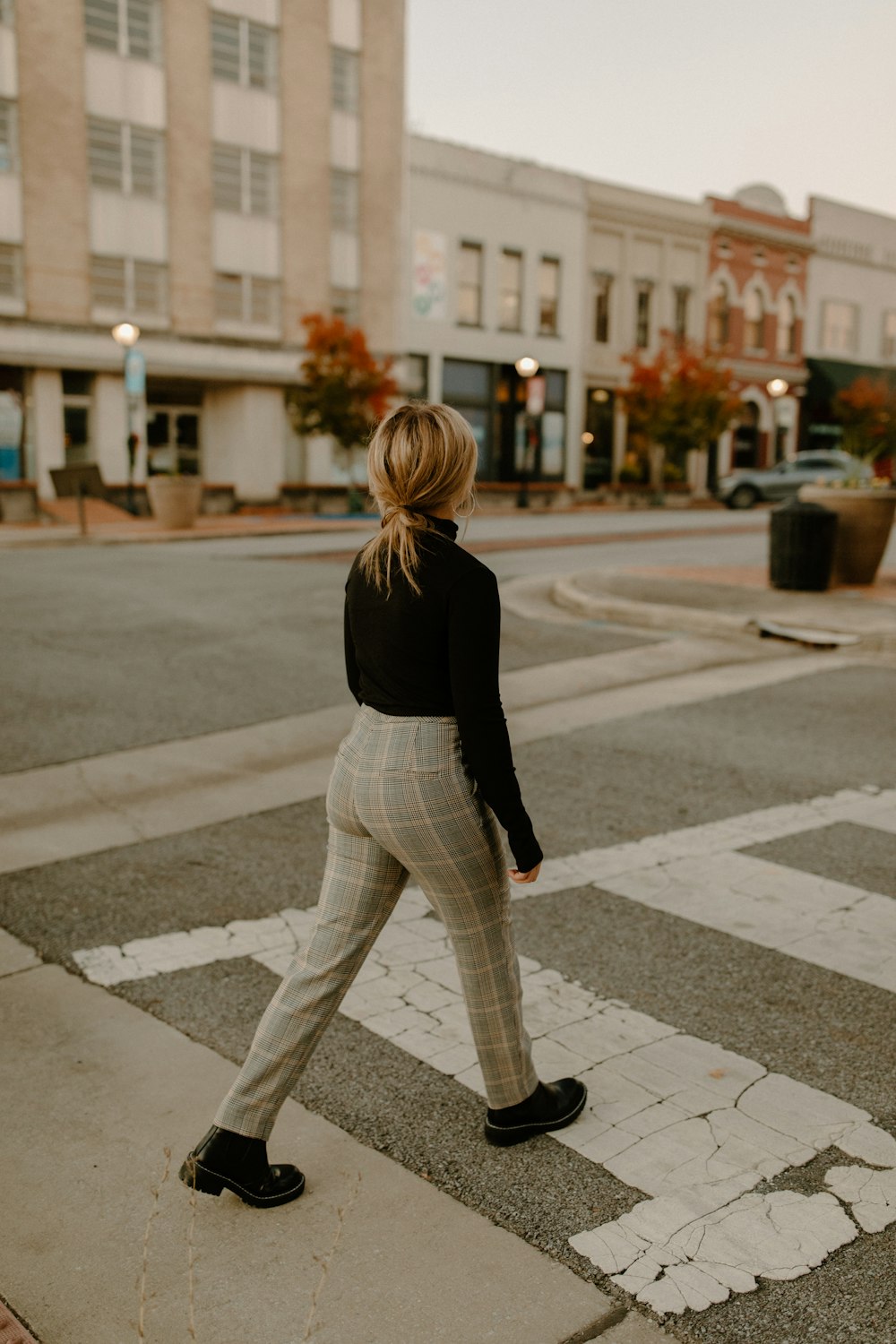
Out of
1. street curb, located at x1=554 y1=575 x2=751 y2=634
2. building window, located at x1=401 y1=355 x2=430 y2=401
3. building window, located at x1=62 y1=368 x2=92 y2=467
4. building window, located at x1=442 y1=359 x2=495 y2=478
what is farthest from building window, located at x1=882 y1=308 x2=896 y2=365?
street curb, located at x1=554 y1=575 x2=751 y2=634

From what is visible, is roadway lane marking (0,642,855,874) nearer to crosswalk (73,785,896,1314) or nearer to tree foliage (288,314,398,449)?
crosswalk (73,785,896,1314)

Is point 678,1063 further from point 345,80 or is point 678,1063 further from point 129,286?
point 345,80

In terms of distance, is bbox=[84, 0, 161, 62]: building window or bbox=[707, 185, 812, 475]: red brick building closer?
bbox=[84, 0, 161, 62]: building window

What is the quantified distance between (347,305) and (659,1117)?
3316cm

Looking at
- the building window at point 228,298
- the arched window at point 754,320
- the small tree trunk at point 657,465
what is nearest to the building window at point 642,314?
the small tree trunk at point 657,465

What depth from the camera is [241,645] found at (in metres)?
10.6

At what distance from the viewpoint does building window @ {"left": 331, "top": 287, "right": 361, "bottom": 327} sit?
111 feet

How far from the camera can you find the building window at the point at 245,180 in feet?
103

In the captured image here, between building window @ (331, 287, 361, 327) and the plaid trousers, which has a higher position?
building window @ (331, 287, 361, 327)

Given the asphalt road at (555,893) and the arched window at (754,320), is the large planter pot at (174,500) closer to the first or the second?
the asphalt road at (555,893)

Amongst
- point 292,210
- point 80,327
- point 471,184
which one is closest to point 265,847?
point 80,327

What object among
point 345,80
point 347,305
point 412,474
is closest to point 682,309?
point 347,305

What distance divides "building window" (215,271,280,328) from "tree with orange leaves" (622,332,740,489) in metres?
12.3

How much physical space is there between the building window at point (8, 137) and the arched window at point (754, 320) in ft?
87.7
